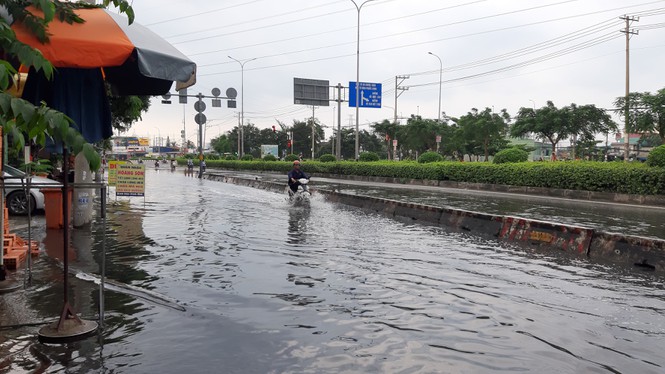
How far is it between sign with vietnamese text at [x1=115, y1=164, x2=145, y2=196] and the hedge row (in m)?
19.7

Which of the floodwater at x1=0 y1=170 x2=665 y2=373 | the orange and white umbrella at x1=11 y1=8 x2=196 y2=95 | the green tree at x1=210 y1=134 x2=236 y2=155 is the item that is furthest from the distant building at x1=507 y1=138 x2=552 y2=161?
the orange and white umbrella at x1=11 y1=8 x2=196 y2=95

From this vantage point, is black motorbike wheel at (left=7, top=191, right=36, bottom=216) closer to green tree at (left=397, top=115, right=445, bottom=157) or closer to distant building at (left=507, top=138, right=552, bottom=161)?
green tree at (left=397, top=115, right=445, bottom=157)

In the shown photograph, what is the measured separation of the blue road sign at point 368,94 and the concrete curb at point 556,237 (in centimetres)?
2873

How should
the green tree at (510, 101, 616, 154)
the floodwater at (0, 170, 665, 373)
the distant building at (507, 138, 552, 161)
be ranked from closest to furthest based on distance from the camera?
the floodwater at (0, 170, 665, 373), the green tree at (510, 101, 616, 154), the distant building at (507, 138, 552, 161)

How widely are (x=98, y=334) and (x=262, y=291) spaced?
2.03m

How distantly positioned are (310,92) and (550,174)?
24.6 meters

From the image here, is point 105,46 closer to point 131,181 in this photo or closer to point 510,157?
point 131,181

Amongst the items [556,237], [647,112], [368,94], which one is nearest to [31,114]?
[556,237]

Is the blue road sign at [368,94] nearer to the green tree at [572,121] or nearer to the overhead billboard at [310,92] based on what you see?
the overhead billboard at [310,92]

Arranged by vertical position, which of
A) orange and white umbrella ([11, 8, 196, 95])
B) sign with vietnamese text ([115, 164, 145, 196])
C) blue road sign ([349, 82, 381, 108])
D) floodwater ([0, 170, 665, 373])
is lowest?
floodwater ([0, 170, 665, 373])

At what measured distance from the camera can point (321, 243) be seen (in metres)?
10.0

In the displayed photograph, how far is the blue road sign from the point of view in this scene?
4303 centimetres

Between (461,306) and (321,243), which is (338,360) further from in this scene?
(321,243)

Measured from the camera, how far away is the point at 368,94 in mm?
43500
